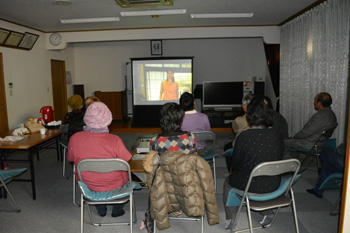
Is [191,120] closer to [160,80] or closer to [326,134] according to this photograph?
[326,134]

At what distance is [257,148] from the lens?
2150 mm

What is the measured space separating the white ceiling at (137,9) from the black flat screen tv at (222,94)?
1812 mm

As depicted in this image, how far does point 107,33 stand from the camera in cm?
691

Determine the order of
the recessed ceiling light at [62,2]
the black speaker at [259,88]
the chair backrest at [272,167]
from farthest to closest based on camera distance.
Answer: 1. the black speaker at [259,88]
2. the recessed ceiling light at [62,2]
3. the chair backrest at [272,167]

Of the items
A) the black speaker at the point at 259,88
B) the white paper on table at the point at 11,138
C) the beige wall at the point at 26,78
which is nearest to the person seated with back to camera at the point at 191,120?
the white paper on table at the point at 11,138

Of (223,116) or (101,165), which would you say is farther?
(223,116)

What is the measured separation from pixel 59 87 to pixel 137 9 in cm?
403

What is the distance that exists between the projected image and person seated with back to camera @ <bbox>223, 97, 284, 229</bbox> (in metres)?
5.58

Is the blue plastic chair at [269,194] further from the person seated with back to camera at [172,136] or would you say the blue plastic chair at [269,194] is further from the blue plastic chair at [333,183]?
the blue plastic chair at [333,183]

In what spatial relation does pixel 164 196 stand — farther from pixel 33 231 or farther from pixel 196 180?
pixel 33 231

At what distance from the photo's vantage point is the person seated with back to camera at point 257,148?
84.9 inches

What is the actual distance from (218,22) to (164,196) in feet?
16.7

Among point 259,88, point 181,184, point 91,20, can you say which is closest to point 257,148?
point 181,184

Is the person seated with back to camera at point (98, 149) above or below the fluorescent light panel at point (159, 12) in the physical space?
below
